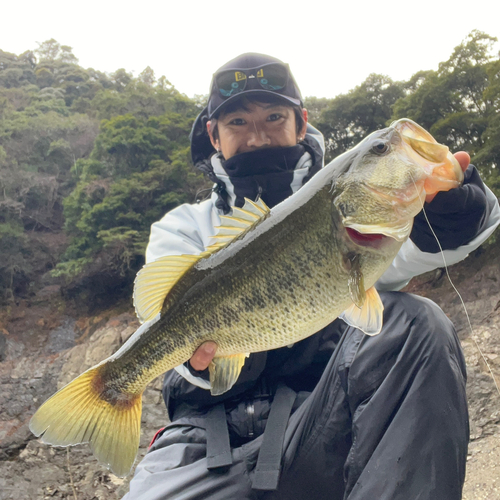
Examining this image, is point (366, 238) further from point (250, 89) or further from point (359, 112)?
point (359, 112)

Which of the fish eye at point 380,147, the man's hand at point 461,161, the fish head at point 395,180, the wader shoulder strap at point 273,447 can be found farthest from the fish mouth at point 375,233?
the wader shoulder strap at point 273,447

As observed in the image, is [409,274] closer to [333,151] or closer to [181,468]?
[181,468]

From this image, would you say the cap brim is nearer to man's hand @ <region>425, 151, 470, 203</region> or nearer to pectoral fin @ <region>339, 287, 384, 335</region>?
man's hand @ <region>425, 151, 470, 203</region>

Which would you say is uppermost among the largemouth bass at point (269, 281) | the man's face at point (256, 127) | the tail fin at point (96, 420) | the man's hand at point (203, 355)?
the man's face at point (256, 127)

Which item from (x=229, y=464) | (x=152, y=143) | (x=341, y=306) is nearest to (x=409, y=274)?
(x=341, y=306)

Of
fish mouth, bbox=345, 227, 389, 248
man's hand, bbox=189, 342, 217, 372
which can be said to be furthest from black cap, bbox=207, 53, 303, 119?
man's hand, bbox=189, 342, 217, 372

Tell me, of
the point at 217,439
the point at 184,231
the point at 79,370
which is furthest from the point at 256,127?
the point at 79,370

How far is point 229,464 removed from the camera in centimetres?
211

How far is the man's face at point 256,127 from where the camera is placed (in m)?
2.92

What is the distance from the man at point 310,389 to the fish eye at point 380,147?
0.31 meters

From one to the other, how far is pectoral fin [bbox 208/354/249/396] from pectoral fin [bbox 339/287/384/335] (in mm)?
482

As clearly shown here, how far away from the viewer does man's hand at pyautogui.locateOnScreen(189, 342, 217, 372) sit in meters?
1.66

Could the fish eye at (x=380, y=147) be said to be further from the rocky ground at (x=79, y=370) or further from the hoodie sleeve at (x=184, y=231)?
the hoodie sleeve at (x=184, y=231)

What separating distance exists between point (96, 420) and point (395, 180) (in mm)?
1606
